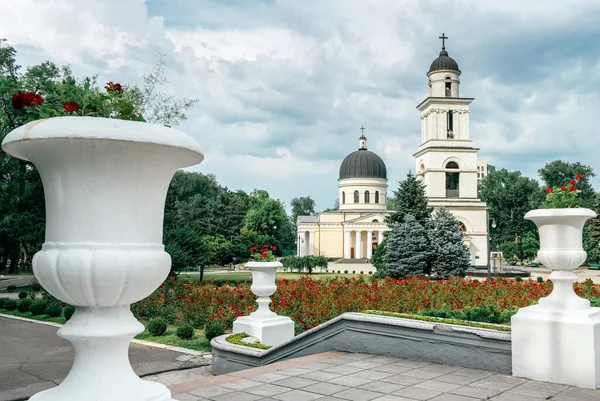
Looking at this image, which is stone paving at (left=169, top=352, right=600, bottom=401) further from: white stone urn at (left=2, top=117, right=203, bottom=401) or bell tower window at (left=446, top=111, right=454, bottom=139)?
bell tower window at (left=446, top=111, right=454, bottom=139)

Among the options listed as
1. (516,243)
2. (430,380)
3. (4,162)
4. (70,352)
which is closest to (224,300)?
(70,352)

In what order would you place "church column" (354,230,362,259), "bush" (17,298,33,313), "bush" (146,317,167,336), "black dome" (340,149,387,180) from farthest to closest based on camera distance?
"black dome" (340,149,387,180)
"church column" (354,230,362,259)
"bush" (17,298,33,313)
"bush" (146,317,167,336)

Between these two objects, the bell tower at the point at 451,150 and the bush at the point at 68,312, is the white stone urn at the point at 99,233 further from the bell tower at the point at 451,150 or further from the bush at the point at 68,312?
the bell tower at the point at 451,150

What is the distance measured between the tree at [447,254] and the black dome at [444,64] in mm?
19008

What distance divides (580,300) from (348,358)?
2.90 m

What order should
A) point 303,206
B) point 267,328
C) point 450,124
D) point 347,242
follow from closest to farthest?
point 267,328, point 450,124, point 347,242, point 303,206

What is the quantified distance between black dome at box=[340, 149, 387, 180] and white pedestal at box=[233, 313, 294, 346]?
2079 inches

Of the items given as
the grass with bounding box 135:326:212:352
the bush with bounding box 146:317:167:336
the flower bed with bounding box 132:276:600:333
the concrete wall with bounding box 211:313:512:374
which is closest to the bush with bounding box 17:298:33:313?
the flower bed with bounding box 132:276:600:333

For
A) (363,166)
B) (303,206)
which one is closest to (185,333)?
(363,166)

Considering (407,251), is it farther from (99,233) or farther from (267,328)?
(99,233)

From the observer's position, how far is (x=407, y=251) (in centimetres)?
3025

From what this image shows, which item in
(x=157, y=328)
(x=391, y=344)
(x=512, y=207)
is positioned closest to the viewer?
(x=391, y=344)

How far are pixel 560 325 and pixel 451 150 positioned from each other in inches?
1608

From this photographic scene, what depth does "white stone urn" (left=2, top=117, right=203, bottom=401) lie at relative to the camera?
8.21 feet
